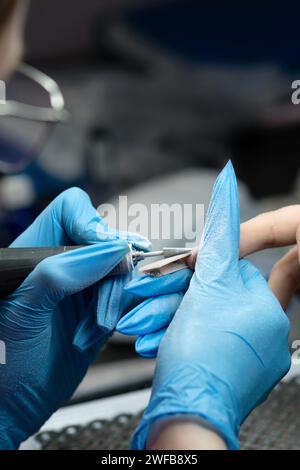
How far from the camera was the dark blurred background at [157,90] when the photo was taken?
79.3 inches

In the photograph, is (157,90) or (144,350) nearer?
(144,350)

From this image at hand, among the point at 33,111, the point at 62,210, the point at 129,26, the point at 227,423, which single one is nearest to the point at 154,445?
the point at 227,423

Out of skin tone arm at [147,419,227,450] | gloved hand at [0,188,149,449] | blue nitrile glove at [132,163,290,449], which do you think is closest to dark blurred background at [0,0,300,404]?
gloved hand at [0,188,149,449]

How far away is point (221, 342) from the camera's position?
65cm

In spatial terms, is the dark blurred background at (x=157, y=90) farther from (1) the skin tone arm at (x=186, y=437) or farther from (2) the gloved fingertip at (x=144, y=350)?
(1) the skin tone arm at (x=186, y=437)

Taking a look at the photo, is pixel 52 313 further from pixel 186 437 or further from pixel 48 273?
pixel 186 437

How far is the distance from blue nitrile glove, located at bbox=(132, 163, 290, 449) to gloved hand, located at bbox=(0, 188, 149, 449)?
0.12 meters

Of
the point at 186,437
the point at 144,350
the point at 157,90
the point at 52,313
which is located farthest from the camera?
the point at 157,90

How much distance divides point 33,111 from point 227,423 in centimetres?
135

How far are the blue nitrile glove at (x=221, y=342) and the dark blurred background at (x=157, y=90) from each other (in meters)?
1.15

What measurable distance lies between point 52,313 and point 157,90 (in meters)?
1.45

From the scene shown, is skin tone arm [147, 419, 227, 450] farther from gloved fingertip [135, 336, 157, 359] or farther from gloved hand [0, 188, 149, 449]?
gloved hand [0, 188, 149, 449]

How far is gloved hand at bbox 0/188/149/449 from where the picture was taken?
75 centimetres

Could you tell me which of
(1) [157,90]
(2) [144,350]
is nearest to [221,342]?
(2) [144,350]
